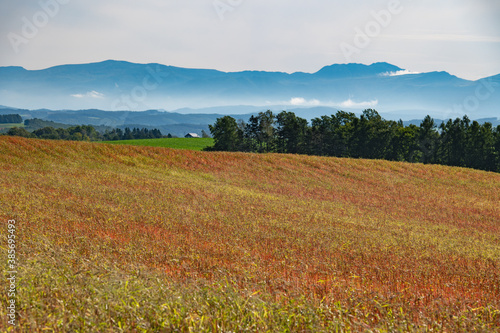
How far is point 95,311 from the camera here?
4.66m

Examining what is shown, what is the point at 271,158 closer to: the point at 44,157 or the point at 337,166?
the point at 337,166

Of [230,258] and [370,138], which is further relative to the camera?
[370,138]

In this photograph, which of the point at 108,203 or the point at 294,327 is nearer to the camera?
the point at 294,327

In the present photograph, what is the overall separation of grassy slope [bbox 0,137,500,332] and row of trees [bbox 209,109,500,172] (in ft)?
203

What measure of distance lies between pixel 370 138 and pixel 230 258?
85.6 meters

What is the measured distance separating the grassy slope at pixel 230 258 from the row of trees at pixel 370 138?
203 feet

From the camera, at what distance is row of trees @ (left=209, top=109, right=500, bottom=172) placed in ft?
267

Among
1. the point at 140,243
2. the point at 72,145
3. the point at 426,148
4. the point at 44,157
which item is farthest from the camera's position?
the point at 426,148

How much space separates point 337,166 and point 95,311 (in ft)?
135

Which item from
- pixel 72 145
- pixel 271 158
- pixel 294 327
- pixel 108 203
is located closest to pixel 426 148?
pixel 271 158

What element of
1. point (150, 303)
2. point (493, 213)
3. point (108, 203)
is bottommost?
point (493, 213)

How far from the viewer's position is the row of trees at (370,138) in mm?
81250

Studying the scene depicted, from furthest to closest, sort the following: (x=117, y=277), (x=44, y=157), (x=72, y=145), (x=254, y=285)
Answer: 1. (x=72, y=145)
2. (x=44, y=157)
3. (x=254, y=285)
4. (x=117, y=277)

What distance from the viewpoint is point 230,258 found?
895cm
